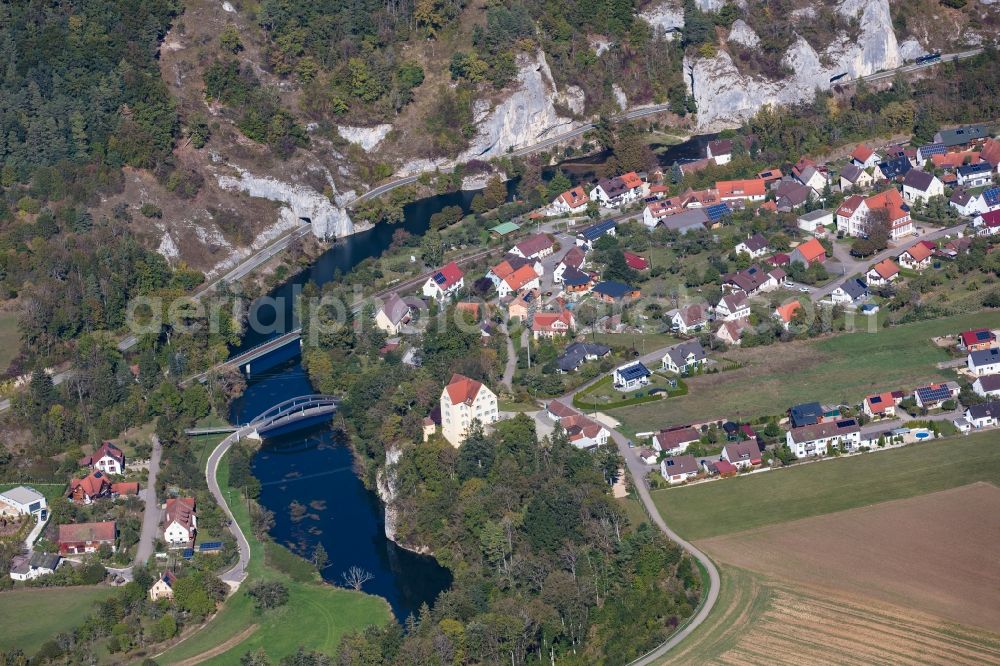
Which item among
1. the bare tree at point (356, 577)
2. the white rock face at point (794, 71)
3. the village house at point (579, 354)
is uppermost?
the white rock face at point (794, 71)

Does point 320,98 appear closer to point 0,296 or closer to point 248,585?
point 0,296

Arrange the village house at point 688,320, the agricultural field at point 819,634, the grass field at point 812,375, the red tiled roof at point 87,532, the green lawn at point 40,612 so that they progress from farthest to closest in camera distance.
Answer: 1. the village house at point 688,320
2. the grass field at point 812,375
3. the red tiled roof at point 87,532
4. the green lawn at point 40,612
5. the agricultural field at point 819,634

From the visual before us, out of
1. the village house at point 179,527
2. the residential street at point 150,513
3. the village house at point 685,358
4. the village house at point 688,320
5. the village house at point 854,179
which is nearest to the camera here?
the residential street at point 150,513

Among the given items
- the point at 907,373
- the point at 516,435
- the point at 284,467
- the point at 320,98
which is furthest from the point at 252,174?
the point at 907,373

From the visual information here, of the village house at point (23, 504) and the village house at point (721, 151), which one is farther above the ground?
the village house at point (721, 151)

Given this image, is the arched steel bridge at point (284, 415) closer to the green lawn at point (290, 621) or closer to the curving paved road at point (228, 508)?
the curving paved road at point (228, 508)

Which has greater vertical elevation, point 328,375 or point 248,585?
point 328,375

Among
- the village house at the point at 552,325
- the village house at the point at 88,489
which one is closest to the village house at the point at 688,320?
the village house at the point at 552,325

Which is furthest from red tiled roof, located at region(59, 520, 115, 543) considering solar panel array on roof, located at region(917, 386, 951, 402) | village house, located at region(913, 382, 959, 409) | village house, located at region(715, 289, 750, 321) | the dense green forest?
solar panel array on roof, located at region(917, 386, 951, 402)
